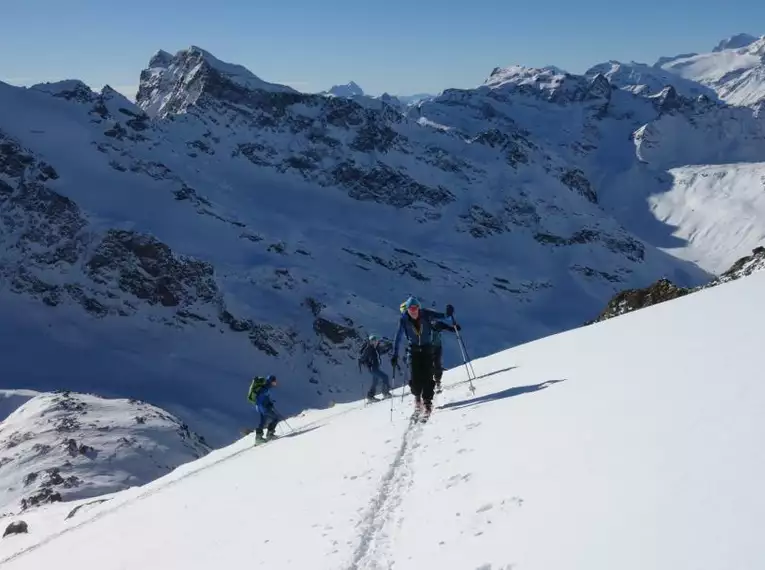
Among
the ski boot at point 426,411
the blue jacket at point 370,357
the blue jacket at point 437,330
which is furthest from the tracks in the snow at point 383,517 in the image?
the blue jacket at point 370,357

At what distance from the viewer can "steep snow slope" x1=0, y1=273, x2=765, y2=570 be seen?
5145 millimetres

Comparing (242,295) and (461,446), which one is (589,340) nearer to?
(461,446)

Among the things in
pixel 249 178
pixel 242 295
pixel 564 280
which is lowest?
pixel 564 280

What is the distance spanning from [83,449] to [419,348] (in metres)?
36.7

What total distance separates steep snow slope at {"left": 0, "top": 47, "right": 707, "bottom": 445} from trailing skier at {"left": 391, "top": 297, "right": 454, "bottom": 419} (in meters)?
62.1

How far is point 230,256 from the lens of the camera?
128375 mm

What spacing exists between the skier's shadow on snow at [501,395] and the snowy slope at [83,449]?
28.6 metres

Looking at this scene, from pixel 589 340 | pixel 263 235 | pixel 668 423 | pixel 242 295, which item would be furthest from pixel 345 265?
pixel 668 423

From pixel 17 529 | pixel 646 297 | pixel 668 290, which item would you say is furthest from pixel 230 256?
pixel 668 290

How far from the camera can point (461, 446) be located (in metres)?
10.0

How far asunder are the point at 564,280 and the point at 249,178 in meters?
83.8

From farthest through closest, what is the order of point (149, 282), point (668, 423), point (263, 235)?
1. point (263, 235)
2. point (149, 282)
3. point (668, 423)

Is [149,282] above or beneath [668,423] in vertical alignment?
above

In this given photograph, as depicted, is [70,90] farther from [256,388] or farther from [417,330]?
[417,330]
